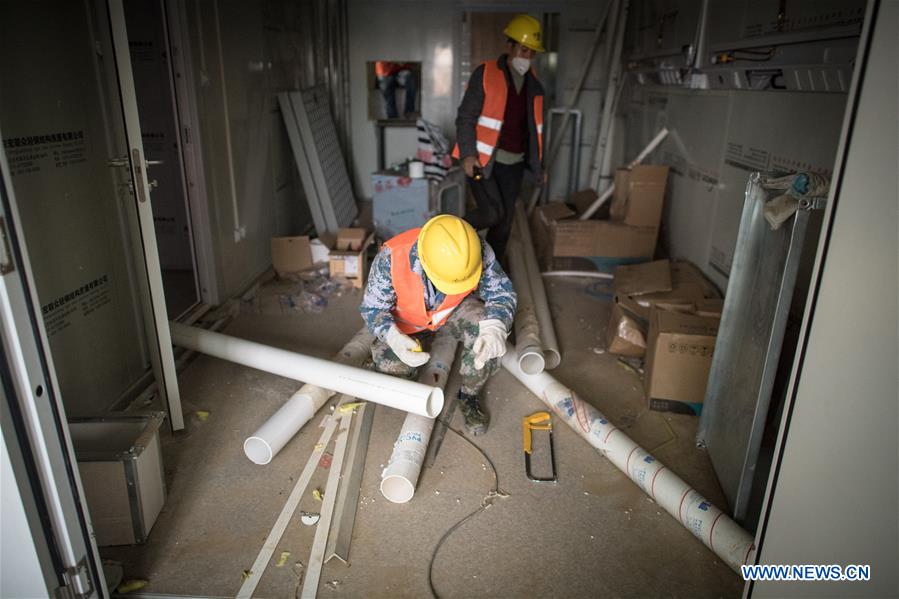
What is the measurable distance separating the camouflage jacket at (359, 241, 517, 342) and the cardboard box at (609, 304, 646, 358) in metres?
0.90

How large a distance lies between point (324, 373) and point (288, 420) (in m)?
0.22

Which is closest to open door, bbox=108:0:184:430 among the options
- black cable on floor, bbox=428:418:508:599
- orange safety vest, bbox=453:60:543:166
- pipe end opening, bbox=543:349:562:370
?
black cable on floor, bbox=428:418:508:599

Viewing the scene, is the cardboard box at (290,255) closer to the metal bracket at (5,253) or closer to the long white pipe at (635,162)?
the long white pipe at (635,162)

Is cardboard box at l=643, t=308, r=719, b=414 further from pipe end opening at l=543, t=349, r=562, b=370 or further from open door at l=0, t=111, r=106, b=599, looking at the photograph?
open door at l=0, t=111, r=106, b=599

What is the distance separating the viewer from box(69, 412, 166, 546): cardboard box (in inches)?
69.0

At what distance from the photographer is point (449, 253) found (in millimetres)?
2027

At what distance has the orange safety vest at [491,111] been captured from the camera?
356cm

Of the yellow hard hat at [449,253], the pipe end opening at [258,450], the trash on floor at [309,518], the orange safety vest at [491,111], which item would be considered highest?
the orange safety vest at [491,111]

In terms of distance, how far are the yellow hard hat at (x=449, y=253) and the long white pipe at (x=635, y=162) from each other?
8.30 ft

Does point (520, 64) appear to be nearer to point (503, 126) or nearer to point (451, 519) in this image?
point (503, 126)

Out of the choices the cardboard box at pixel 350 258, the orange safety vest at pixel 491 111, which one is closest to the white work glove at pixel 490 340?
the orange safety vest at pixel 491 111

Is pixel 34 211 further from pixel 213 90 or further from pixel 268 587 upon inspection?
pixel 213 90

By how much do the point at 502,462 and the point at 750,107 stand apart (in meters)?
2.23

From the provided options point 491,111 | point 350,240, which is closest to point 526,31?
point 491,111
